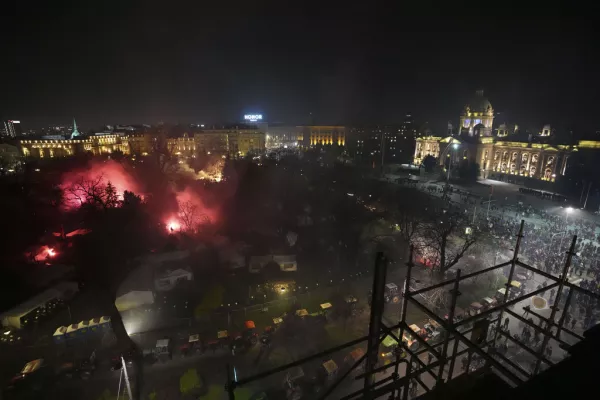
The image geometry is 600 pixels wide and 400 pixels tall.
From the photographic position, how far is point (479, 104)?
72.8 metres

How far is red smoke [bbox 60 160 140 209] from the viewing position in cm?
3183

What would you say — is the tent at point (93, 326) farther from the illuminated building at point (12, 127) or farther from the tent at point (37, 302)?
the illuminated building at point (12, 127)

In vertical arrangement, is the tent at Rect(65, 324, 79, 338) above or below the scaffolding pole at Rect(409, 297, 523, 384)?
below

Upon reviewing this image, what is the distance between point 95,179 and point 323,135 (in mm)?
85401

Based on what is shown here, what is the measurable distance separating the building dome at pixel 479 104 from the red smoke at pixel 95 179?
260ft

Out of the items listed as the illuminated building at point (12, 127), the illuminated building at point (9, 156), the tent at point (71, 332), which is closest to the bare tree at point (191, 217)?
the tent at point (71, 332)

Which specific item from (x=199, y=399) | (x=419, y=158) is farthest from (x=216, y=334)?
(x=419, y=158)

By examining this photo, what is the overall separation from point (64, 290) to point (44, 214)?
1394 centimetres

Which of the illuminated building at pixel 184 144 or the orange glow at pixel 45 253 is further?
the illuminated building at pixel 184 144

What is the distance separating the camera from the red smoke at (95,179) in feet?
104

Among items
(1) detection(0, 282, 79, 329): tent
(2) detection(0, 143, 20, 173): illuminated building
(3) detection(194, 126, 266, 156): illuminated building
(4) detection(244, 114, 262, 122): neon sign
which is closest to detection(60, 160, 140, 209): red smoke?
(1) detection(0, 282, 79, 329): tent

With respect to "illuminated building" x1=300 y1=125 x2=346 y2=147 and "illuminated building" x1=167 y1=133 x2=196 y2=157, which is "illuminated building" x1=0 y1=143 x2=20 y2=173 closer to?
"illuminated building" x1=167 y1=133 x2=196 y2=157

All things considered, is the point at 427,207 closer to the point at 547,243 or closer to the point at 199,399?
the point at 547,243

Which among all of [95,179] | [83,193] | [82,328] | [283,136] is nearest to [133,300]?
[82,328]
